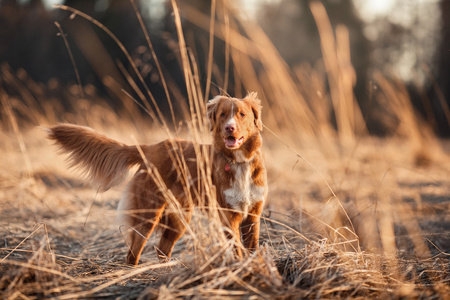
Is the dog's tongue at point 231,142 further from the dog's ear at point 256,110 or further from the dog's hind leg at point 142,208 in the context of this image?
the dog's hind leg at point 142,208

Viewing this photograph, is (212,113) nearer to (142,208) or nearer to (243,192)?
(243,192)

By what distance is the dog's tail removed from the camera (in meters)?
3.03

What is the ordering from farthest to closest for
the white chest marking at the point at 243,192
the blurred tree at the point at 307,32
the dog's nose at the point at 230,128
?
the blurred tree at the point at 307,32
the white chest marking at the point at 243,192
the dog's nose at the point at 230,128

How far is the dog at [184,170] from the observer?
277cm

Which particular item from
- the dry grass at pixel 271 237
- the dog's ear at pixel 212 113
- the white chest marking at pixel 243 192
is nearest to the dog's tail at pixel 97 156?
the dry grass at pixel 271 237

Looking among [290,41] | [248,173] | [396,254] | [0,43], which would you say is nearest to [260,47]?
[248,173]

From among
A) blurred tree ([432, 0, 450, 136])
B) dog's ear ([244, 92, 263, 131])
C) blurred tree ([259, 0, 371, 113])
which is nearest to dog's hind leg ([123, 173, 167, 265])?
dog's ear ([244, 92, 263, 131])

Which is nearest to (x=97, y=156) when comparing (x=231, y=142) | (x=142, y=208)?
(x=142, y=208)

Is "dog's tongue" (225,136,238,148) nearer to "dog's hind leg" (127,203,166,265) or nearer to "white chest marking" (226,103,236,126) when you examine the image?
"white chest marking" (226,103,236,126)

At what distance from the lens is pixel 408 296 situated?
1921 mm

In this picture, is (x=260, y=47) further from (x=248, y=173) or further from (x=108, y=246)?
(x=108, y=246)

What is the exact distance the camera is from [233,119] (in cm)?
267

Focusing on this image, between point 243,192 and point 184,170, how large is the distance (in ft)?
1.83

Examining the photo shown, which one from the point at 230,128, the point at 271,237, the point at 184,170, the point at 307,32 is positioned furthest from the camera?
the point at 307,32
